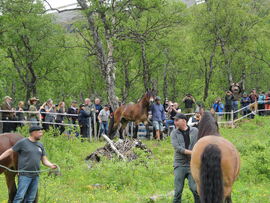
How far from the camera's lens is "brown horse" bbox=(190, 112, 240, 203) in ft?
19.5

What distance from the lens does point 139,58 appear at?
122 ft

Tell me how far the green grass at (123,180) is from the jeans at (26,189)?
1.10m

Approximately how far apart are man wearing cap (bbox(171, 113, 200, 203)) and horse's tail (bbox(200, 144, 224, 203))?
1.10 m

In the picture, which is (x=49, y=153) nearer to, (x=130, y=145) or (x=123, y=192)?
(x=130, y=145)

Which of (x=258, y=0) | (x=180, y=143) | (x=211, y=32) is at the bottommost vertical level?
(x=180, y=143)

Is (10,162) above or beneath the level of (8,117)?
above

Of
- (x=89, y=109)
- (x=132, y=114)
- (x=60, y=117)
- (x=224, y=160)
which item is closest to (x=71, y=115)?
(x=60, y=117)

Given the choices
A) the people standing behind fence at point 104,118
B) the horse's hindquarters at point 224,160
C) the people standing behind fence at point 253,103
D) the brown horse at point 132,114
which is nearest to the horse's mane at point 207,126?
the horse's hindquarters at point 224,160

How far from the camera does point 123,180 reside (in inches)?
408

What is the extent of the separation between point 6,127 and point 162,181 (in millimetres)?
7856

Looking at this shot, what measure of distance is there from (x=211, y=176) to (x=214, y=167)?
0.14 metres

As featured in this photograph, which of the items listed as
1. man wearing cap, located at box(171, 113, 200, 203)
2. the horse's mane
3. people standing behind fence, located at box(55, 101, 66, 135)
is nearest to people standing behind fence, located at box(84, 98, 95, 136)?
people standing behind fence, located at box(55, 101, 66, 135)

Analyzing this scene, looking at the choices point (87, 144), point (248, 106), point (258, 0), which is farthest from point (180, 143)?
point (258, 0)

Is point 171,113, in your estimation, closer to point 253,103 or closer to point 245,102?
point 253,103
